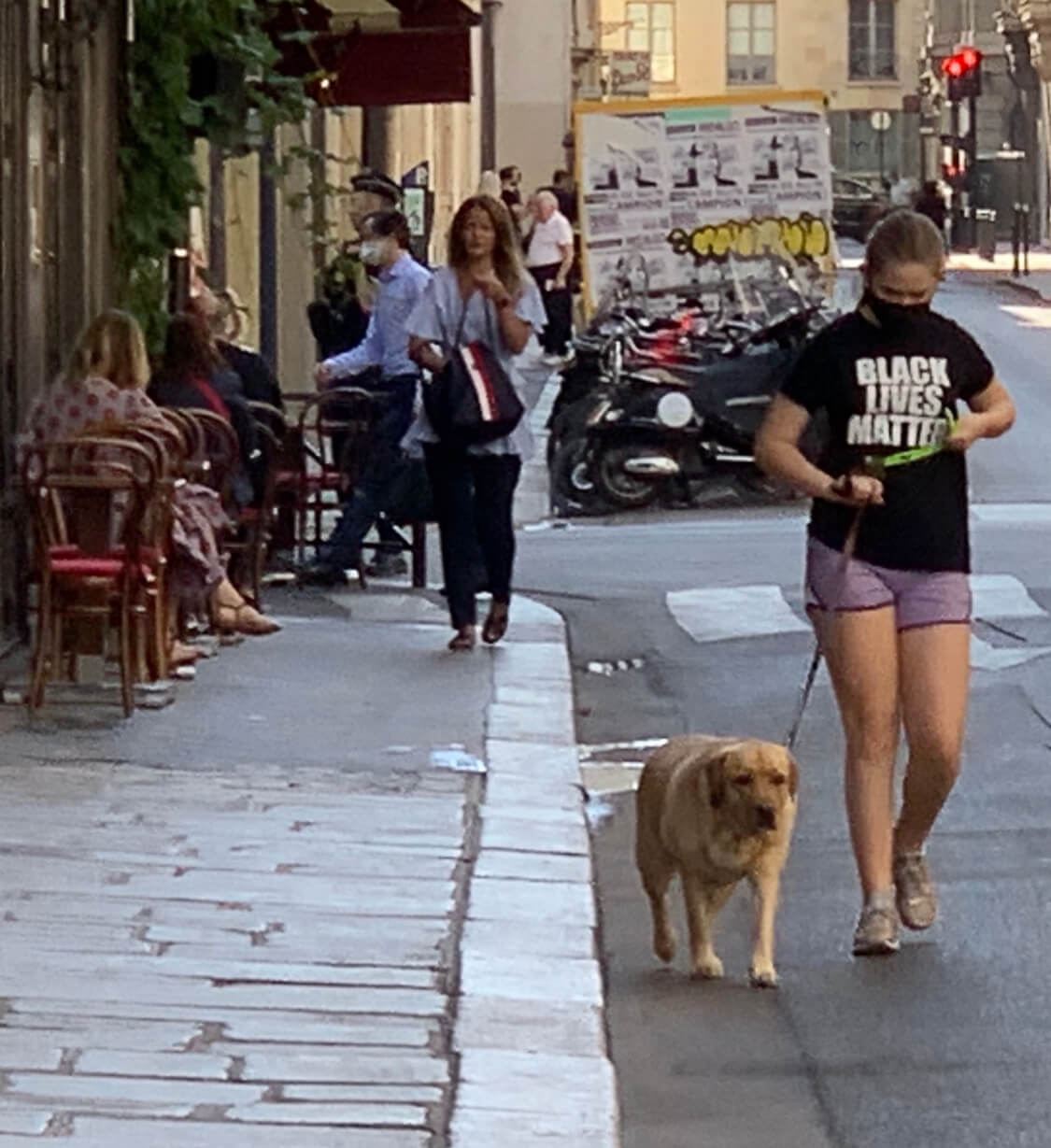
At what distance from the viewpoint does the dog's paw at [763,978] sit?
292 inches

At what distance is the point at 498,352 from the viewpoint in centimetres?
1274

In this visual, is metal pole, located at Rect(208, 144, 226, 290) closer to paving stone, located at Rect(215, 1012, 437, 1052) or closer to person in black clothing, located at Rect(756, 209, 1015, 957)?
person in black clothing, located at Rect(756, 209, 1015, 957)

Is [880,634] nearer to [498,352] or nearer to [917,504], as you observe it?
[917,504]

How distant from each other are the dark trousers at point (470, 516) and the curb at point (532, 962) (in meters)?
1.39

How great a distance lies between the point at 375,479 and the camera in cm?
1495

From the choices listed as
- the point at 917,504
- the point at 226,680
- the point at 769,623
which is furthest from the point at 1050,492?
the point at 917,504

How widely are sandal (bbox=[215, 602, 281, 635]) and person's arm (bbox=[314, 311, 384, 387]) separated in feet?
8.10

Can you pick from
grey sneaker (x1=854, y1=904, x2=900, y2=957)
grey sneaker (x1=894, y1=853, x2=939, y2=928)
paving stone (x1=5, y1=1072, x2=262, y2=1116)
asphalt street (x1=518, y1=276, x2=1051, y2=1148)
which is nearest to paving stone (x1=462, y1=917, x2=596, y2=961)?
asphalt street (x1=518, y1=276, x2=1051, y2=1148)

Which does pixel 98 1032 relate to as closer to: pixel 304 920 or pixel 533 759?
pixel 304 920

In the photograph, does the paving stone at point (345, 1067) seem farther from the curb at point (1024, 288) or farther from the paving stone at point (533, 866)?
the curb at point (1024, 288)

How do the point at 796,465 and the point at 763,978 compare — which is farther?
the point at 796,465

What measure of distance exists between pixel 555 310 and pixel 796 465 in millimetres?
25425

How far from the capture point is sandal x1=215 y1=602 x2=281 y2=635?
13109mm

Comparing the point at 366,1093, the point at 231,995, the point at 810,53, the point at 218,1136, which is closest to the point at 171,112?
the point at 231,995
